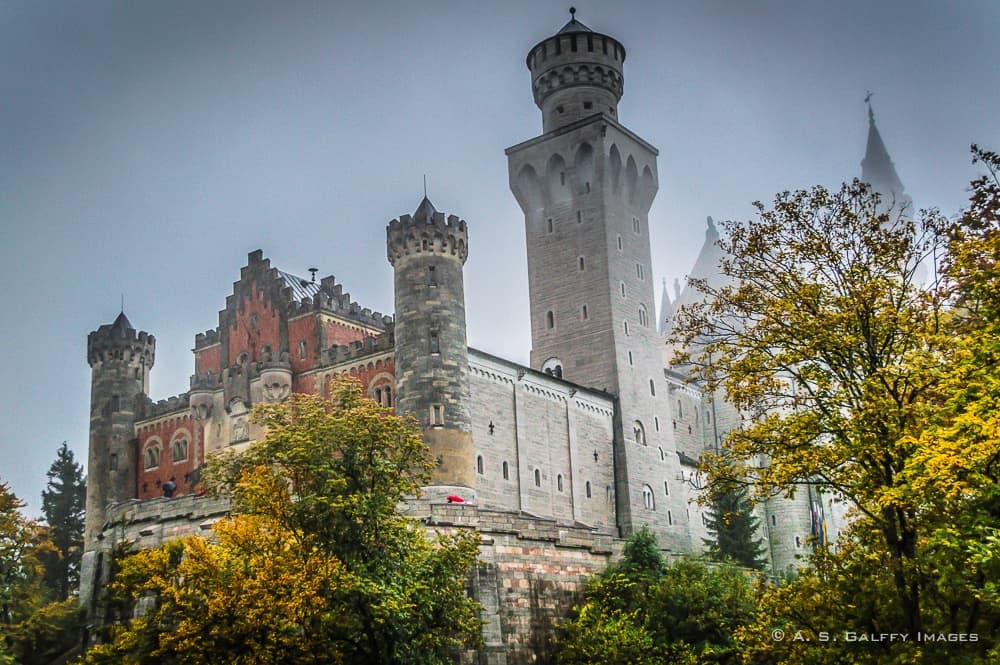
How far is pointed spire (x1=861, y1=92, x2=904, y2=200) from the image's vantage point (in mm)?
160625

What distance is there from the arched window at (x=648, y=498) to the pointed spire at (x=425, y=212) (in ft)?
66.1

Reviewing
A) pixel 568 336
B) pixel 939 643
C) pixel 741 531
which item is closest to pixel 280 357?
pixel 568 336

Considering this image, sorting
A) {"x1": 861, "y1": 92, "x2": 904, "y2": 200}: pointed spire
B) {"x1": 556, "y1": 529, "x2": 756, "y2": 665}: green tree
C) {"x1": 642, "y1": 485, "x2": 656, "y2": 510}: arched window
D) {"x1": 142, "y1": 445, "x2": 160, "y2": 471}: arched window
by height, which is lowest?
{"x1": 556, "y1": 529, "x2": 756, "y2": 665}: green tree

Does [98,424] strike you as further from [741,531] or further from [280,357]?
[741,531]

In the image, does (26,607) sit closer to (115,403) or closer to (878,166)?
(115,403)

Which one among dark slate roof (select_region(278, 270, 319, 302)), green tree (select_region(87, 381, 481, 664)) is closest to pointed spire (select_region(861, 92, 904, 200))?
dark slate roof (select_region(278, 270, 319, 302))

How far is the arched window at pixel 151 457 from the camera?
61500 mm

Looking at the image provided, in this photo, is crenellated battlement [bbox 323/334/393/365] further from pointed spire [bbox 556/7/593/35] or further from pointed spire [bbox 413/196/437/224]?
pointed spire [bbox 556/7/593/35]

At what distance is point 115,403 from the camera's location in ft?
206

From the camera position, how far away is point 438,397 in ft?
166

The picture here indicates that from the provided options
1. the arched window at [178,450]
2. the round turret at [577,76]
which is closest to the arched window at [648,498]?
the round turret at [577,76]

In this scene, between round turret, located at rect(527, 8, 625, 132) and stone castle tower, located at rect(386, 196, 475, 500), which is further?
round turret, located at rect(527, 8, 625, 132)

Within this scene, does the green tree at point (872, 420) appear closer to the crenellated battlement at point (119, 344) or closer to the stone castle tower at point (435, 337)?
the stone castle tower at point (435, 337)

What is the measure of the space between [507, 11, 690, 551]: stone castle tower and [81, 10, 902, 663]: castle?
0.39 feet
